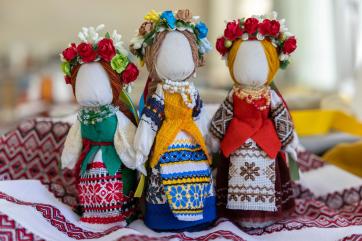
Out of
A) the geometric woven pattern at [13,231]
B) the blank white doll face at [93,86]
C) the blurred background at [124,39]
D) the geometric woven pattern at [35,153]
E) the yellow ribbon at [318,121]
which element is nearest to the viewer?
the geometric woven pattern at [13,231]

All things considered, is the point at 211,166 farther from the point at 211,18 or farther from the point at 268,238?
the point at 211,18

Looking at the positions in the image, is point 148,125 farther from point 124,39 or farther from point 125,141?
point 124,39

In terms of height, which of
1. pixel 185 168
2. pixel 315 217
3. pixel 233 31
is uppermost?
pixel 233 31

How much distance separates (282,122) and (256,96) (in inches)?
2.4

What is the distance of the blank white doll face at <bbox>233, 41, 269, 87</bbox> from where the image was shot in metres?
0.76

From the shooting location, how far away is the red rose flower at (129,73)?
0.77m

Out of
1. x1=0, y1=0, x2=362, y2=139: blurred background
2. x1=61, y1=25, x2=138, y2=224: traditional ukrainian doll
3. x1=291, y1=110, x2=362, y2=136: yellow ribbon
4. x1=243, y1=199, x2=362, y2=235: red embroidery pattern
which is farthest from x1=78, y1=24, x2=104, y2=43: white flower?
x1=0, y1=0, x2=362, y2=139: blurred background

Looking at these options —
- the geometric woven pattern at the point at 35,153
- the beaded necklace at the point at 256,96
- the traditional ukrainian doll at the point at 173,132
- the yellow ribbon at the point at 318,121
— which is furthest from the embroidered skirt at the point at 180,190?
the yellow ribbon at the point at 318,121

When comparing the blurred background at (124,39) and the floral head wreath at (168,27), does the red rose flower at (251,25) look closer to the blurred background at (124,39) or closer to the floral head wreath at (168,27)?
the floral head wreath at (168,27)

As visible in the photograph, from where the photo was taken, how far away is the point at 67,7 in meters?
2.94

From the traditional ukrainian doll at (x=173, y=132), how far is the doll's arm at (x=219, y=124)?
0.03 m

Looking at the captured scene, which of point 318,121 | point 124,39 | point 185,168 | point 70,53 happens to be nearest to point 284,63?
point 185,168

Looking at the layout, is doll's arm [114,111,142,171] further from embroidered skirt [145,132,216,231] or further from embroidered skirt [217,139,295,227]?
embroidered skirt [217,139,295,227]

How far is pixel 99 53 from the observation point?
755 mm
